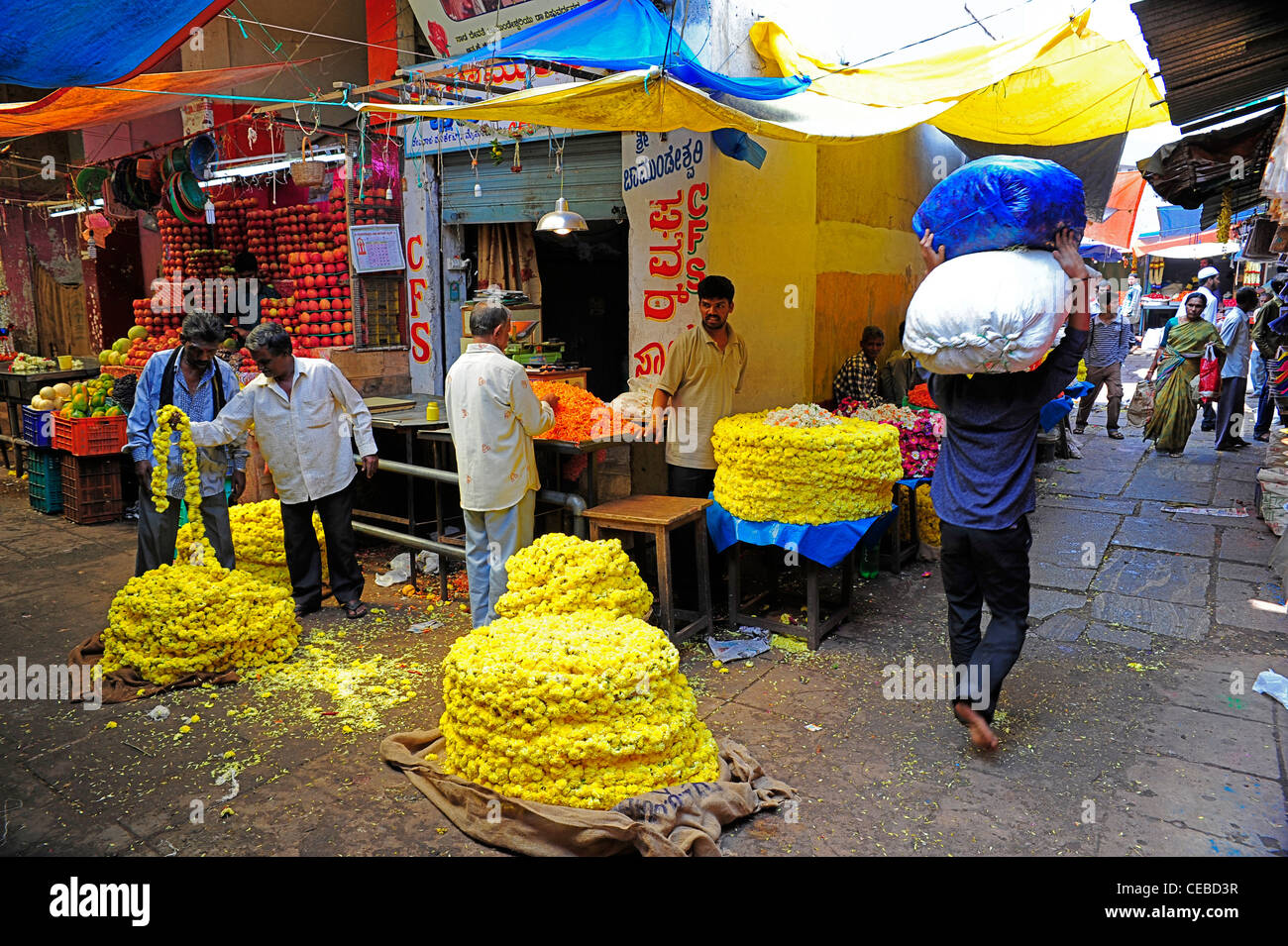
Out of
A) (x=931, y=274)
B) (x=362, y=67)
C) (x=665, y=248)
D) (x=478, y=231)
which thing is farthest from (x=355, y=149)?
(x=931, y=274)

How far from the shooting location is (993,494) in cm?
395

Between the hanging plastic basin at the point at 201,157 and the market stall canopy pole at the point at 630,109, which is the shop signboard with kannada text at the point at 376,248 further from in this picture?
the market stall canopy pole at the point at 630,109

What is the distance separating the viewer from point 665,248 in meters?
6.95

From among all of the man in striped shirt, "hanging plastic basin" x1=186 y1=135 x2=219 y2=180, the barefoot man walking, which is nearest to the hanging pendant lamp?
the barefoot man walking

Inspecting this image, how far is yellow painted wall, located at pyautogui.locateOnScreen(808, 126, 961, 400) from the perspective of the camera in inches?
324

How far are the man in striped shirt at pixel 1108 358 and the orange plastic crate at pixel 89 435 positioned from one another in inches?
456

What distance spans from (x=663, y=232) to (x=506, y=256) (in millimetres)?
2797

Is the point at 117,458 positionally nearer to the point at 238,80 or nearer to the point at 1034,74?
the point at 238,80

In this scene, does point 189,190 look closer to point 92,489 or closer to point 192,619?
point 92,489

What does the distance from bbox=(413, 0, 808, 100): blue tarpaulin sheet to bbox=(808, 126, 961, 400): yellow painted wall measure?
2646 mm

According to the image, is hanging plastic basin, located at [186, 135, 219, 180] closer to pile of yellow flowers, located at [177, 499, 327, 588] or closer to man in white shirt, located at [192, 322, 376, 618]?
man in white shirt, located at [192, 322, 376, 618]

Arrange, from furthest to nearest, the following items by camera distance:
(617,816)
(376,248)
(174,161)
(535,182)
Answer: (174,161)
(376,248)
(535,182)
(617,816)

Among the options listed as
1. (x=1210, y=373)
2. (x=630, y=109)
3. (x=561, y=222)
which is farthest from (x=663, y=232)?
(x=1210, y=373)

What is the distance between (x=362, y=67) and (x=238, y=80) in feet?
12.8
